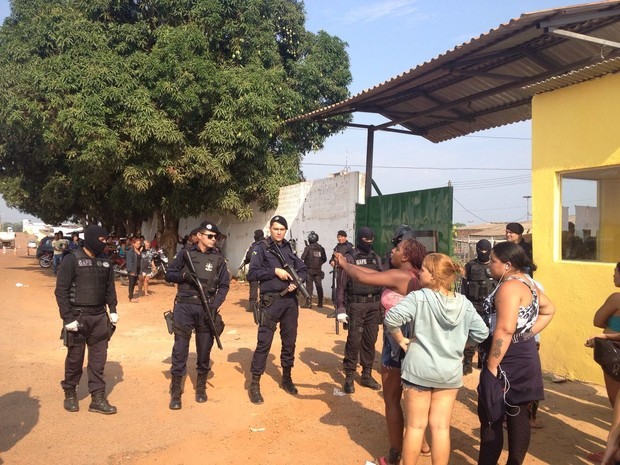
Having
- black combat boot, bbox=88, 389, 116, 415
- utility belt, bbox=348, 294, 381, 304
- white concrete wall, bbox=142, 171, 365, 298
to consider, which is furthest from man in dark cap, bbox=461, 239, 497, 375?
white concrete wall, bbox=142, 171, 365, 298

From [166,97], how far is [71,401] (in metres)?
10.0

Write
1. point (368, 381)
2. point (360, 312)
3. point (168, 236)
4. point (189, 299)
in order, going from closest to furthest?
1. point (189, 299)
2. point (360, 312)
3. point (368, 381)
4. point (168, 236)

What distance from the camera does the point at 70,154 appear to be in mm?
14531

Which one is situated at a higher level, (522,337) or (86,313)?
(522,337)

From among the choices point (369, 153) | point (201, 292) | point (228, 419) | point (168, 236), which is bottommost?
point (228, 419)

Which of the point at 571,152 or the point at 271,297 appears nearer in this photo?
the point at 271,297

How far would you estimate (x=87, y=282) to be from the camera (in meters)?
5.26

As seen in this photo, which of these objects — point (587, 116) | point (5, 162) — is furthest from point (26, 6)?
point (587, 116)

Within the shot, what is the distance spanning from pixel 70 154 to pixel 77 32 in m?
3.47

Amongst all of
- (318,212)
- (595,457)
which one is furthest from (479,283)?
(318,212)

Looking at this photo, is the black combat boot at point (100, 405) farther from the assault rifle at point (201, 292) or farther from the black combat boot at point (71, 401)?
the assault rifle at point (201, 292)

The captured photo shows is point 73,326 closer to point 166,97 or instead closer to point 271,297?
point 271,297

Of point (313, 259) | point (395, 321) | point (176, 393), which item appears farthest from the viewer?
point (313, 259)

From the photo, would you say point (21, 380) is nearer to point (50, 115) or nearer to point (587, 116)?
point (587, 116)
